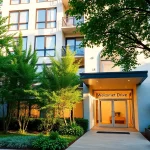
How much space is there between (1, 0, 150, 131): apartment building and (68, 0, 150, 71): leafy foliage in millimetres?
8048

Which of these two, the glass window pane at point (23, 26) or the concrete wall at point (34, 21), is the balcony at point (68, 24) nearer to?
the concrete wall at point (34, 21)

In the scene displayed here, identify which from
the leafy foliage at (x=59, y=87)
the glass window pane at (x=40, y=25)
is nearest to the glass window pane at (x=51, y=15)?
the glass window pane at (x=40, y=25)

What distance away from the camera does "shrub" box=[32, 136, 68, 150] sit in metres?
7.95

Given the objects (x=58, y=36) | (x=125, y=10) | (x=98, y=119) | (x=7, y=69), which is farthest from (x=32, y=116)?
(x=125, y=10)

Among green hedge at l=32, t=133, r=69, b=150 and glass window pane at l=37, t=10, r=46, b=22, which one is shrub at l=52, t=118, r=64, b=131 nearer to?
green hedge at l=32, t=133, r=69, b=150

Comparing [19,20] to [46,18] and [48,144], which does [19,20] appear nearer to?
[46,18]

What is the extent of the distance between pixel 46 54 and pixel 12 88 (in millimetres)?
5932

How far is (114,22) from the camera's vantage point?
700 centimetres

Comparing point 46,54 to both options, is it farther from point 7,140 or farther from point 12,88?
point 7,140

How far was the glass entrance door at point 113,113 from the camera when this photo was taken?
57.5 ft

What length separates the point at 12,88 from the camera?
526 inches

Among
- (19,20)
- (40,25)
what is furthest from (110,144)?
(19,20)

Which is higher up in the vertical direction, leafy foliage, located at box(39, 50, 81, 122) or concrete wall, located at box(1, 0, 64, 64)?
concrete wall, located at box(1, 0, 64, 64)

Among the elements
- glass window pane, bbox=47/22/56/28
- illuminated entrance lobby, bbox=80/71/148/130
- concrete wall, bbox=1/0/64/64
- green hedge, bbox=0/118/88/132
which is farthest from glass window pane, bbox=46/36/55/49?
green hedge, bbox=0/118/88/132
